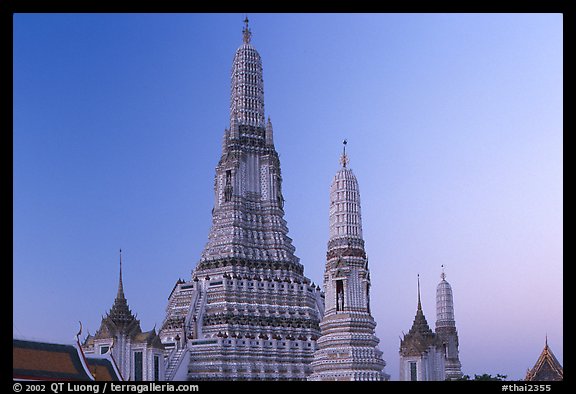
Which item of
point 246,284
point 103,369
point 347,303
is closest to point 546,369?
point 347,303

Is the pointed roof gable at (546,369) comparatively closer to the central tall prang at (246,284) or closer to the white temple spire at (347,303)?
the white temple spire at (347,303)

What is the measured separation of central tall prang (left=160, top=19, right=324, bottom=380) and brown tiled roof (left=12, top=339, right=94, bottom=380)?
11.5 m

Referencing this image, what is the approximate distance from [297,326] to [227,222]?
13.6 ft

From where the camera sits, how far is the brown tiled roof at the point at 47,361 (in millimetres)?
14344

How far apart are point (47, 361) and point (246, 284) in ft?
53.9

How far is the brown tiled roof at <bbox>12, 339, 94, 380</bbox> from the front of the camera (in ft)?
47.1

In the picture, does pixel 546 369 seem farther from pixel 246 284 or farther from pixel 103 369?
pixel 246 284

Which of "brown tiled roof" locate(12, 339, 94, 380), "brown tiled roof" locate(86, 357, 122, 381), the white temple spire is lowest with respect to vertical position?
"brown tiled roof" locate(12, 339, 94, 380)

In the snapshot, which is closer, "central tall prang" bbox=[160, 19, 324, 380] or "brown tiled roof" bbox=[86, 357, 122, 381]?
"brown tiled roof" bbox=[86, 357, 122, 381]

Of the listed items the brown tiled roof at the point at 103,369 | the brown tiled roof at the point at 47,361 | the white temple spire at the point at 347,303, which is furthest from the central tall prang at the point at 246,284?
the brown tiled roof at the point at 47,361

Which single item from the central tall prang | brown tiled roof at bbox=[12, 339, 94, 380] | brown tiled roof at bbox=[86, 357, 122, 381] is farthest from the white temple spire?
brown tiled roof at bbox=[12, 339, 94, 380]

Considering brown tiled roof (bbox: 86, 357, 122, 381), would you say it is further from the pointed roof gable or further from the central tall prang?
the pointed roof gable
